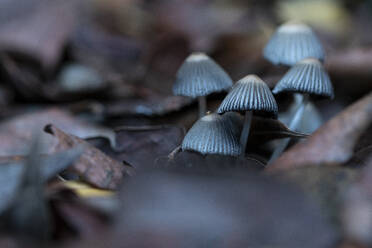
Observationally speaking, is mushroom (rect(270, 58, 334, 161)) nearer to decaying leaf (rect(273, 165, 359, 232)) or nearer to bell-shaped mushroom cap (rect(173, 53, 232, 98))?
bell-shaped mushroom cap (rect(173, 53, 232, 98))

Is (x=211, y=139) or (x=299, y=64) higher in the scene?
(x=299, y=64)

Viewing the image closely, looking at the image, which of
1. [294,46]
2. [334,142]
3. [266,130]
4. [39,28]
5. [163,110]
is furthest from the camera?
[39,28]

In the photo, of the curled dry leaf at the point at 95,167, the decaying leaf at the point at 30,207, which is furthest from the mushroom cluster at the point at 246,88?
the decaying leaf at the point at 30,207

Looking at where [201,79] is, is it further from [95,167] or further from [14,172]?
[14,172]

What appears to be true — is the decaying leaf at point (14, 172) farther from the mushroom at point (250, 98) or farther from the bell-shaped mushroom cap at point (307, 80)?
the bell-shaped mushroom cap at point (307, 80)

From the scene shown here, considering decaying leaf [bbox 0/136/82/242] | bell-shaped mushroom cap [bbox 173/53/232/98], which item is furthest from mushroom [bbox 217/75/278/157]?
decaying leaf [bbox 0/136/82/242]

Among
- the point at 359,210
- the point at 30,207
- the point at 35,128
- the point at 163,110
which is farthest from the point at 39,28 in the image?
the point at 359,210
